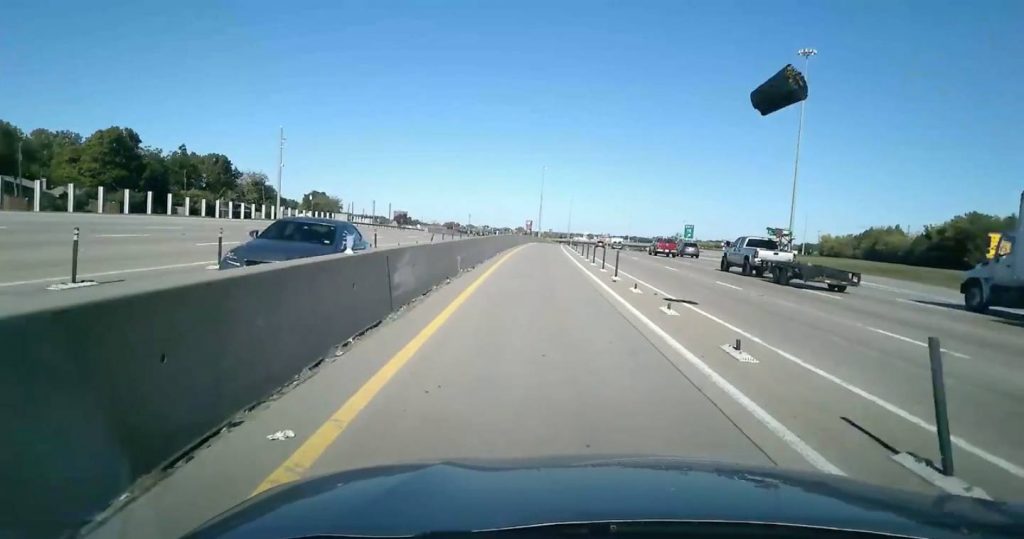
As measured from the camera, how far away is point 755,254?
41.8 meters

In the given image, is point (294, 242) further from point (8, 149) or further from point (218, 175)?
point (218, 175)

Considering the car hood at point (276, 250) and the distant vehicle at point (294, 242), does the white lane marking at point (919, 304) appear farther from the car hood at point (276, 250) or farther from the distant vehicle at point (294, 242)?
the car hood at point (276, 250)

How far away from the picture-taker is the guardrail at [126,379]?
4.05 m

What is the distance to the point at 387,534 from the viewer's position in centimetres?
293

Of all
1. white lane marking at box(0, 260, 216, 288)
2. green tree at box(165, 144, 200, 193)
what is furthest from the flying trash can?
green tree at box(165, 144, 200, 193)

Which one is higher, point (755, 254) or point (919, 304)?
point (755, 254)

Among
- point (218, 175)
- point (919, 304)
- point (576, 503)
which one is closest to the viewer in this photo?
point (576, 503)

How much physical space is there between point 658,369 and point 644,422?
3.26 m

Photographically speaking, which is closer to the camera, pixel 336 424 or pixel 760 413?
pixel 336 424

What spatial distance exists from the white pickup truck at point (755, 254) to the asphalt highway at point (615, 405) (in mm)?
23137

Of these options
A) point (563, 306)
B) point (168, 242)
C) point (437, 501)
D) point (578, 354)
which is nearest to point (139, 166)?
point (168, 242)

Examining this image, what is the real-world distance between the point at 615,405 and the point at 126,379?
16.1 ft

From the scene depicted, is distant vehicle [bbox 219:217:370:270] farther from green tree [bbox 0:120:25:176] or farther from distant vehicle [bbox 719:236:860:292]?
green tree [bbox 0:120:25:176]

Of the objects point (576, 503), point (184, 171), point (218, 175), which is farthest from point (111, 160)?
point (576, 503)
